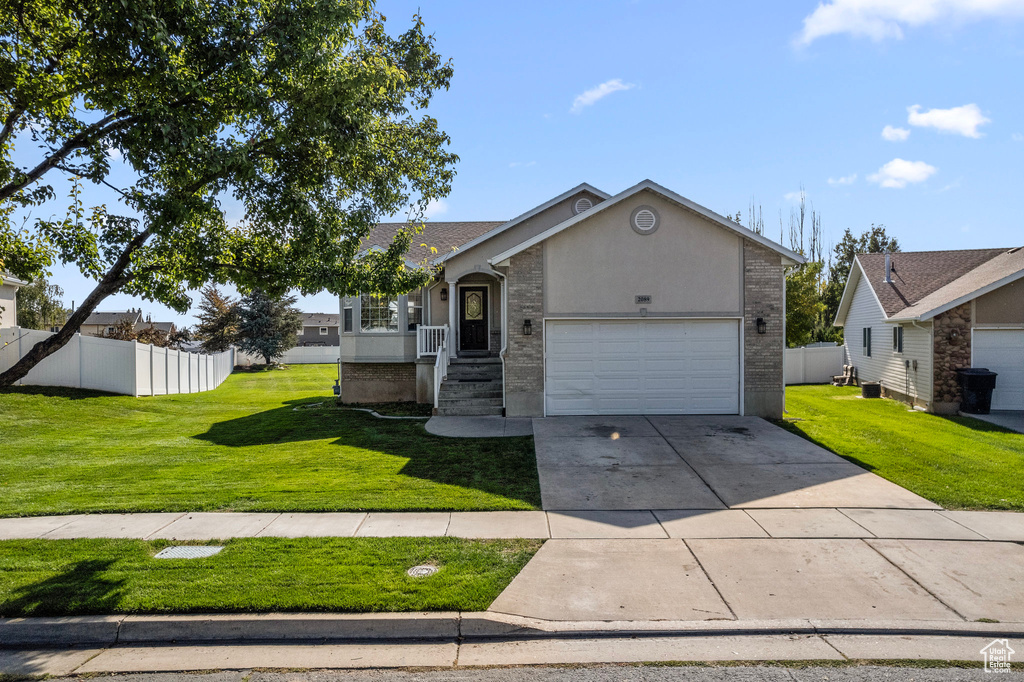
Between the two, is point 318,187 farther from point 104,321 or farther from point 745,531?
point 104,321

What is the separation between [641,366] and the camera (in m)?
14.5

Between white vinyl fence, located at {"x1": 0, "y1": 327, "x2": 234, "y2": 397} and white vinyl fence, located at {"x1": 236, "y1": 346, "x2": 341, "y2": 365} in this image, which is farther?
white vinyl fence, located at {"x1": 236, "y1": 346, "x2": 341, "y2": 365}

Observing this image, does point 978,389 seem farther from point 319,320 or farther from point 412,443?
point 319,320

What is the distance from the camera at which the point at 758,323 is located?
47.1 ft

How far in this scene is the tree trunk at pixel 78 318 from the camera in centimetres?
650

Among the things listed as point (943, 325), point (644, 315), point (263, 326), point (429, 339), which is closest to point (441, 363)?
point (429, 339)

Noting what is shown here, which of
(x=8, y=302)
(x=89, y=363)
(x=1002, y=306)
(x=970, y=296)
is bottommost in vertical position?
(x=89, y=363)

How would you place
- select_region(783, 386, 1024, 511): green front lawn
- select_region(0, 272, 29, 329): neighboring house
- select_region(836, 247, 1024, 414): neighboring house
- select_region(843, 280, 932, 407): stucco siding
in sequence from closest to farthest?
select_region(783, 386, 1024, 511): green front lawn, select_region(836, 247, 1024, 414): neighboring house, select_region(843, 280, 932, 407): stucco siding, select_region(0, 272, 29, 329): neighboring house

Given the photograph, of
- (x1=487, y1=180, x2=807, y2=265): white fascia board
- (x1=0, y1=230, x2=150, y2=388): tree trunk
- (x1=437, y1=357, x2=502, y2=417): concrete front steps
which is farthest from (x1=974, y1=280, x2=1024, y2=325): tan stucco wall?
(x1=0, y1=230, x2=150, y2=388): tree trunk

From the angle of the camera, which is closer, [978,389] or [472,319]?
[978,389]

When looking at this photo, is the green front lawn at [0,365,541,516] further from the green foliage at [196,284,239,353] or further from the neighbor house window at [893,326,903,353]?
the green foliage at [196,284,239,353]

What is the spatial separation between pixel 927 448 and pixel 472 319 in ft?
40.3

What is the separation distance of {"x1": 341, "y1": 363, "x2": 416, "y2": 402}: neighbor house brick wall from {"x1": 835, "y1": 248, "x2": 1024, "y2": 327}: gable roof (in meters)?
15.0

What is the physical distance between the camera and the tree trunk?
256 inches
